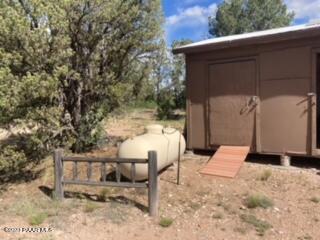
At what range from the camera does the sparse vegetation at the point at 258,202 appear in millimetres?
6591

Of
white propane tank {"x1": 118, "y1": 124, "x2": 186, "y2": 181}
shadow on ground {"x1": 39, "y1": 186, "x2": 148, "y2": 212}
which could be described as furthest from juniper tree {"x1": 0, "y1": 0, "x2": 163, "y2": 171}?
white propane tank {"x1": 118, "y1": 124, "x2": 186, "y2": 181}

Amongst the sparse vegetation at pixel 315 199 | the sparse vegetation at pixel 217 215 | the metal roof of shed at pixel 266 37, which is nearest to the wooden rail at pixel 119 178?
the sparse vegetation at pixel 217 215

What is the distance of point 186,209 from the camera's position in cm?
666

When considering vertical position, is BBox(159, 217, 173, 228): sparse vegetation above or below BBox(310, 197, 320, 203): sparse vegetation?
below

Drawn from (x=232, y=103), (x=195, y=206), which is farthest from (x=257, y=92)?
(x=195, y=206)

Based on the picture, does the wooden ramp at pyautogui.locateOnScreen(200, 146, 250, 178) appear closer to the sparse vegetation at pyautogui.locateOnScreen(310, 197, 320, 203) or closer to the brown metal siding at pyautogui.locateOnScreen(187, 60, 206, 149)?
the brown metal siding at pyautogui.locateOnScreen(187, 60, 206, 149)

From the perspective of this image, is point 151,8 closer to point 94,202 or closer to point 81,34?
point 81,34

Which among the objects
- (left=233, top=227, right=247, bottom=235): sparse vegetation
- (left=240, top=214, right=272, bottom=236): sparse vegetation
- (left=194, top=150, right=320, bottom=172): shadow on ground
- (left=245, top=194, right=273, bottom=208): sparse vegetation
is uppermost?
(left=194, top=150, right=320, bottom=172): shadow on ground

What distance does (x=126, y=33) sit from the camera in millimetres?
10297

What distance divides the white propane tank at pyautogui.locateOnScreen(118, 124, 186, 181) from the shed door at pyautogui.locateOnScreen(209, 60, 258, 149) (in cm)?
95

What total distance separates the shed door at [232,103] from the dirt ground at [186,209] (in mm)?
969

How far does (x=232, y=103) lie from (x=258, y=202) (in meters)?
3.05

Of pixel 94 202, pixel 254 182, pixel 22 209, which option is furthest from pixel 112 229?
pixel 254 182

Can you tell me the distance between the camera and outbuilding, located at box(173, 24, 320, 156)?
8234 millimetres
